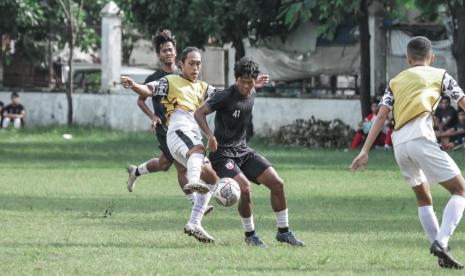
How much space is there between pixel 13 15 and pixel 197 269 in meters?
34.2

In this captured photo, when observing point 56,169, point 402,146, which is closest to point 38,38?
point 56,169

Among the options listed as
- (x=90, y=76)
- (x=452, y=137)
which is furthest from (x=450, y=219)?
(x=90, y=76)

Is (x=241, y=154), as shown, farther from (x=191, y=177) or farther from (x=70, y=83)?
(x=70, y=83)

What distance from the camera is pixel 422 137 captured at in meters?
10.8

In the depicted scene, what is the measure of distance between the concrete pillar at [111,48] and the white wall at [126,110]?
573 millimetres

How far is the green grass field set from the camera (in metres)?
11.0

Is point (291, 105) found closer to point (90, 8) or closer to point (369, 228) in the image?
point (90, 8)

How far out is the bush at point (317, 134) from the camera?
1329 inches

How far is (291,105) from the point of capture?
38.1 metres

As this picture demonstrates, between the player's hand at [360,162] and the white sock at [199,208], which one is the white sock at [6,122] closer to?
the white sock at [199,208]

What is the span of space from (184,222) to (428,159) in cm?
512

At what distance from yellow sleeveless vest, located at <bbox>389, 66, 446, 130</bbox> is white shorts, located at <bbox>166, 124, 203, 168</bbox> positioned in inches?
118

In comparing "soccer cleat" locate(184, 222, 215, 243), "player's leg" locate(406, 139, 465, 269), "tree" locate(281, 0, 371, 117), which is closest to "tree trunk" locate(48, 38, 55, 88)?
"tree" locate(281, 0, 371, 117)

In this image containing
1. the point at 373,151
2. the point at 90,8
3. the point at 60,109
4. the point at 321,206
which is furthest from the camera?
the point at 90,8
